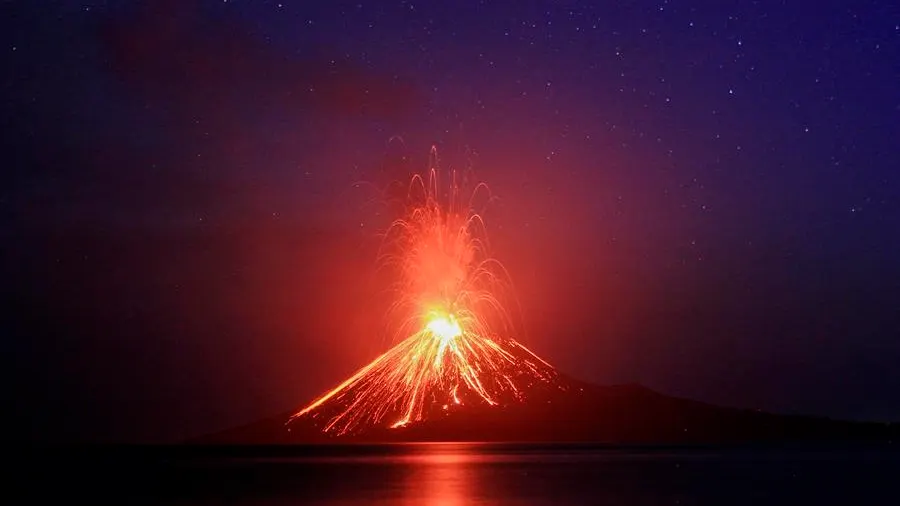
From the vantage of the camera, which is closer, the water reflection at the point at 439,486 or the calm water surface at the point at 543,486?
the calm water surface at the point at 543,486

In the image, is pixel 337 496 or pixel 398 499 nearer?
pixel 398 499

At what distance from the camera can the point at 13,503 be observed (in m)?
43.1

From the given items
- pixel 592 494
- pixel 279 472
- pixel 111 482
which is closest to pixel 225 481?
pixel 111 482

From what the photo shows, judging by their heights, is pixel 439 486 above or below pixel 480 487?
above

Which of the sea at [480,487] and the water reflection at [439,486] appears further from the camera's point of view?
the water reflection at [439,486]

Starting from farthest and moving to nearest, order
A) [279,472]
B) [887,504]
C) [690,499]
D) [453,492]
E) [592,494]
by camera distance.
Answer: [279,472] → [453,492] → [592,494] → [690,499] → [887,504]

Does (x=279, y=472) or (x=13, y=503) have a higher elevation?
(x=279, y=472)

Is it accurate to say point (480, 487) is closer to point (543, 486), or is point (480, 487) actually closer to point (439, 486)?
point (439, 486)

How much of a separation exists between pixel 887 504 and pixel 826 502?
8.63ft

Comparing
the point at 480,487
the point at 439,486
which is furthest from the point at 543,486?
the point at 439,486

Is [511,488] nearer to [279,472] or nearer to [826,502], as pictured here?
[826,502]

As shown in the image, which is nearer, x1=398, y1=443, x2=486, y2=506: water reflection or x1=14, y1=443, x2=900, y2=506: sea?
x1=14, y1=443, x2=900, y2=506: sea

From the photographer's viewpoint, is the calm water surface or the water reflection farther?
the water reflection

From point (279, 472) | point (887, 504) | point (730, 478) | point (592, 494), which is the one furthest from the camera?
point (279, 472)
